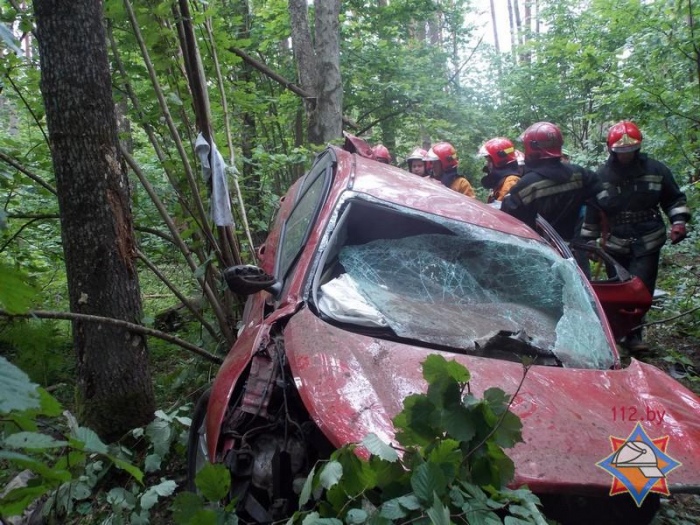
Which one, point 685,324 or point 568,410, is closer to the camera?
point 568,410

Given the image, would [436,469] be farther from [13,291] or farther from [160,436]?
[160,436]

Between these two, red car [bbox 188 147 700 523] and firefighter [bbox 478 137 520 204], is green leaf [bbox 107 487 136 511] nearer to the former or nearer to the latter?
red car [bbox 188 147 700 523]

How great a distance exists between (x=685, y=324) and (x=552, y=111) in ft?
28.7

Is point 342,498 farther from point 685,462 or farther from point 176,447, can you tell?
point 176,447

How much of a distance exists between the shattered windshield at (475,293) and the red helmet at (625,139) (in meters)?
2.05

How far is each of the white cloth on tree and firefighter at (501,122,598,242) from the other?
221 cm

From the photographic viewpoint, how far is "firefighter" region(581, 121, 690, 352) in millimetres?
4602

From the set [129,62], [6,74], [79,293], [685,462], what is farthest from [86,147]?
[685,462]

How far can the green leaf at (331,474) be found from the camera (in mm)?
1470

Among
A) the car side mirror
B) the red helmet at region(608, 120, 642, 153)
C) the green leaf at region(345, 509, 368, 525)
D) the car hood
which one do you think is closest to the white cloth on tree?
Result: the car side mirror

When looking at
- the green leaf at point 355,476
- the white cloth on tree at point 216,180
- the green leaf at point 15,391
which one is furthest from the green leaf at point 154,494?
the white cloth on tree at point 216,180

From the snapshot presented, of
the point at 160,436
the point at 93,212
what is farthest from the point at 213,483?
the point at 93,212

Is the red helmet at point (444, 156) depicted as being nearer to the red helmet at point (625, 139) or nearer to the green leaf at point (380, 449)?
the red helmet at point (625, 139)

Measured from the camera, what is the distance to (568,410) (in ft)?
6.42
